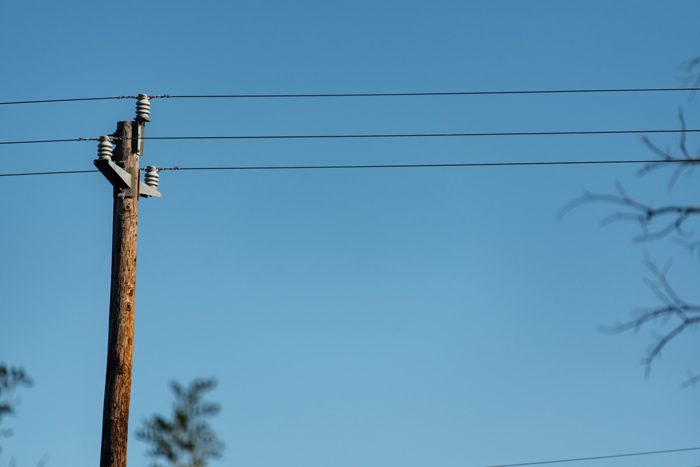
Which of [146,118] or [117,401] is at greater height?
[146,118]

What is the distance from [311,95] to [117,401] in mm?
5676

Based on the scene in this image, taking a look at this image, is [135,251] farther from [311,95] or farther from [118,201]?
[311,95]

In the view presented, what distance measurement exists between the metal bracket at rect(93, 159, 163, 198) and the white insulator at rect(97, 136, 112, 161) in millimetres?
100

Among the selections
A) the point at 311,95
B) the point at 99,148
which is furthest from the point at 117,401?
the point at 311,95

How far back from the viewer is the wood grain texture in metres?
8.00

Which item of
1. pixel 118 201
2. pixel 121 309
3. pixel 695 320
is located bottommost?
pixel 695 320

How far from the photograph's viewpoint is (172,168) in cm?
961

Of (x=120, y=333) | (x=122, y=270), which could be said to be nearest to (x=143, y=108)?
(x=122, y=270)

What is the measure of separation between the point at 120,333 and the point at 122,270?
694mm

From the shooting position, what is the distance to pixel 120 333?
326 inches

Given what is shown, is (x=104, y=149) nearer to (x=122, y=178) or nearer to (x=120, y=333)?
(x=122, y=178)

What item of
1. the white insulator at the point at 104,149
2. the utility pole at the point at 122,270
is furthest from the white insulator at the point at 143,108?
the white insulator at the point at 104,149

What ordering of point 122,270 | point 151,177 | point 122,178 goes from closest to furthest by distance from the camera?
1. point 122,270
2. point 122,178
3. point 151,177

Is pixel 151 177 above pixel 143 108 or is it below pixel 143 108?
below
